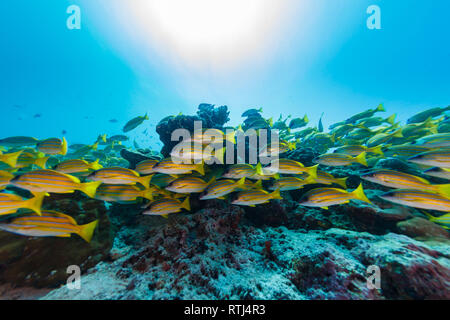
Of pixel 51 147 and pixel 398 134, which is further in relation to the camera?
pixel 398 134

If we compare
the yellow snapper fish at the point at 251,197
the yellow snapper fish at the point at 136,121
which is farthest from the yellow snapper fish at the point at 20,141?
the yellow snapper fish at the point at 251,197

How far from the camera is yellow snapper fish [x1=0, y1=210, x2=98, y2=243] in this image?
1872mm

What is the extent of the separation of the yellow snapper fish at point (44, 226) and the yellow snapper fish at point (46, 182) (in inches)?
14.4

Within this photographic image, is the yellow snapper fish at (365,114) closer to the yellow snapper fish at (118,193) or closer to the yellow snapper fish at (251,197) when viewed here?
the yellow snapper fish at (251,197)

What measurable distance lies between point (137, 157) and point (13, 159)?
257 centimetres

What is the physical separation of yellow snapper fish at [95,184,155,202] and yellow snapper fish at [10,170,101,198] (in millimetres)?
526

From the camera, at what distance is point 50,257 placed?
2.37m

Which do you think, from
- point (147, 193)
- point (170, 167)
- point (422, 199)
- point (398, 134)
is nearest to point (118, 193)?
point (147, 193)

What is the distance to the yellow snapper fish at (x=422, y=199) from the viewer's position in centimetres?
201

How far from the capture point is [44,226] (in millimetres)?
1958

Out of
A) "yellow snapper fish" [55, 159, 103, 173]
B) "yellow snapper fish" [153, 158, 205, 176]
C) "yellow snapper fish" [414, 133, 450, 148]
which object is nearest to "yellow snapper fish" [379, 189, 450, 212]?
"yellow snapper fish" [414, 133, 450, 148]

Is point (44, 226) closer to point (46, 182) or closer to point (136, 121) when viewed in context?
point (46, 182)

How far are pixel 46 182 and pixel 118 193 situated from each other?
3.03 feet

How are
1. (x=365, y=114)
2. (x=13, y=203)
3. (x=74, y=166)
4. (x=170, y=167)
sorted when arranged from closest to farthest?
1. (x=13, y=203)
2. (x=170, y=167)
3. (x=74, y=166)
4. (x=365, y=114)
